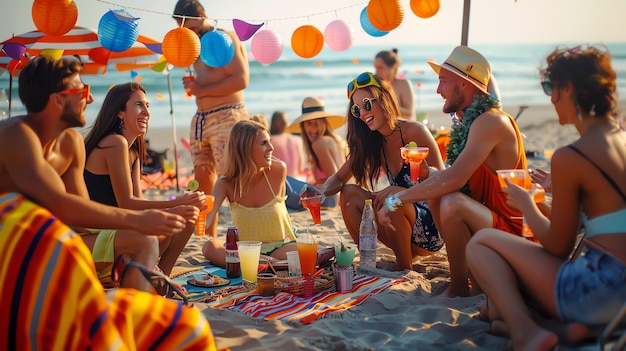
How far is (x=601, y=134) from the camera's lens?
262 cm

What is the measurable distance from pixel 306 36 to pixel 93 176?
333cm

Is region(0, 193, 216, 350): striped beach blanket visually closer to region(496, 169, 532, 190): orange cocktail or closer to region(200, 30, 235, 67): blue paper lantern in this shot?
region(496, 169, 532, 190): orange cocktail

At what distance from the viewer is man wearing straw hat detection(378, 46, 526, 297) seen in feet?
12.4

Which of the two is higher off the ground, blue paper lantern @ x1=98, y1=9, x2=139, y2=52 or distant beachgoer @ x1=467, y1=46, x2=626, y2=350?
blue paper lantern @ x1=98, y1=9, x2=139, y2=52

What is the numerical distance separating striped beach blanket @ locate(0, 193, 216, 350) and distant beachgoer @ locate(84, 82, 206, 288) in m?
1.02

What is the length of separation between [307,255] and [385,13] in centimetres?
271

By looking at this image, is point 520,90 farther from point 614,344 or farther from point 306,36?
point 614,344

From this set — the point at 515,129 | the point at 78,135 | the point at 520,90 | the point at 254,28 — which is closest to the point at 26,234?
the point at 78,135

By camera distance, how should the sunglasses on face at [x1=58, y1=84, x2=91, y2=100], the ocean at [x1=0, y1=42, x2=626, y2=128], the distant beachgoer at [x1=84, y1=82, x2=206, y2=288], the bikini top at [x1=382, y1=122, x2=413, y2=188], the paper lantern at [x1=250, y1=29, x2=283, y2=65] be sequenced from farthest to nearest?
the ocean at [x1=0, y1=42, x2=626, y2=128]
the paper lantern at [x1=250, y1=29, x2=283, y2=65]
the bikini top at [x1=382, y1=122, x2=413, y2=188]
the distant beachgoer at [x1=84, y1=82, x2=206, y2=288]
the sunglasses on face at [x1=58, y1=84, x2=91, y2=100]

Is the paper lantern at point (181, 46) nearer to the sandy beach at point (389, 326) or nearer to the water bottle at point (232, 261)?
the water bottle at point (232, 261)

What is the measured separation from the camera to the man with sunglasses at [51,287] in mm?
2152

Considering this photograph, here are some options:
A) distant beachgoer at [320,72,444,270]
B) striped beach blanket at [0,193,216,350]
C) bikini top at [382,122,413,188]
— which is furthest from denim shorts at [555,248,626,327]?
bikini top at [382,122,413,188]

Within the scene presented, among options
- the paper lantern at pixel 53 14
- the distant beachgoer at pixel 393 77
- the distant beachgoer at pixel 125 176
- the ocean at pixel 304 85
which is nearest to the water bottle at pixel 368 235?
the distant beachgoer at pixel 125 176

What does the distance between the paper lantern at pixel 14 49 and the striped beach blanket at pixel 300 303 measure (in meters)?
4.16
